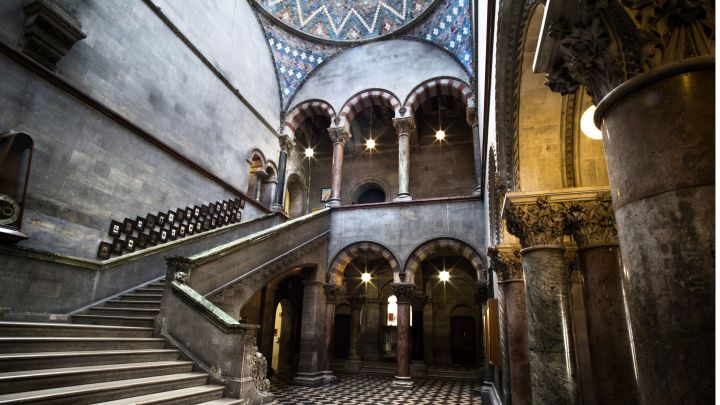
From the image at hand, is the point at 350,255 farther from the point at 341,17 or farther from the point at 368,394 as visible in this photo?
the point at 341,17

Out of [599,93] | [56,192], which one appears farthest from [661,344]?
[56,192]

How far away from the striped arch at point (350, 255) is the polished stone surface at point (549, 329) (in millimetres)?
7657

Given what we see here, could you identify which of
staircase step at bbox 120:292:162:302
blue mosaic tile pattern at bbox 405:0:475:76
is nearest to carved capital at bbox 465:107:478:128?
Result: blue mosaic tile pattern at bbox 405:0:475:76

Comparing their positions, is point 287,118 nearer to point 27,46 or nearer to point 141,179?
point 141,179

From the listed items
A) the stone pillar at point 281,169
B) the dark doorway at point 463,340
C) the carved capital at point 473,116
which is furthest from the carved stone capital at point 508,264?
the dark doorway at point 463,340

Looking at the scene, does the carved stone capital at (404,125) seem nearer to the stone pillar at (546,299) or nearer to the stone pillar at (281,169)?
the stone pillar at (281,169)

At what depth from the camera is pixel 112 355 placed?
510cm

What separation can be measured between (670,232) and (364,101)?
13.4 meters

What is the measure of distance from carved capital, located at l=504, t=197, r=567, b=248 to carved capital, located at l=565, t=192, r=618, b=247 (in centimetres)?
10

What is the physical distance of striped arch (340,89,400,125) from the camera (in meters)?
14.2

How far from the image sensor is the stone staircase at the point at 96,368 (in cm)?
400

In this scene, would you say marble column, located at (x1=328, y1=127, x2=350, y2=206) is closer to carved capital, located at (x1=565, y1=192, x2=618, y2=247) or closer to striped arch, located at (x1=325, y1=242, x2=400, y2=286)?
striped arch, located at (x1=325, y1=242, x2=400, y2=286)

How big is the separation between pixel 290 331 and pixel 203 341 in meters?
10.5

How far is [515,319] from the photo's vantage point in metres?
6.46
